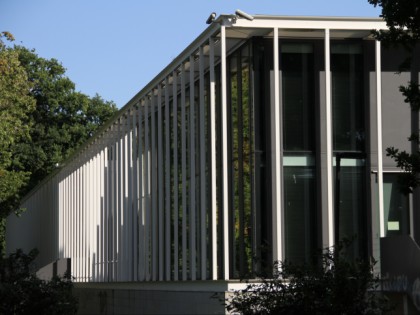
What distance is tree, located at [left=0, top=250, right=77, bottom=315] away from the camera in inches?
731

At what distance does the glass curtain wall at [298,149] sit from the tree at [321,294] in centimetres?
676

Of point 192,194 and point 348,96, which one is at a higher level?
point 348,96

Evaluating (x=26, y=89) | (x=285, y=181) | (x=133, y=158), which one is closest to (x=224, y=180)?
(x=285, y=181)

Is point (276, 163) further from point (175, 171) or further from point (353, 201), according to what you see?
point (175, 171)

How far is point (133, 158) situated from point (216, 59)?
7611 mm

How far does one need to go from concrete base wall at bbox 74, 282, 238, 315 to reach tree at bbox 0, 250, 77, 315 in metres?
2.62

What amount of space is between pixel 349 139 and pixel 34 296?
6639 mm

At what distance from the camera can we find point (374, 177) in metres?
20.4

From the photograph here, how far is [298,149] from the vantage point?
66.3 feet

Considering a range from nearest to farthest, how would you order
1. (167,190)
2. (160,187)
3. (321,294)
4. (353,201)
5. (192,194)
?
1. (321,294)
2. (353,201)
3. (192,194)
4. (167,190)
5. (160,187)

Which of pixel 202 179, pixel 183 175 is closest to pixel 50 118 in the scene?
pixel 183 175

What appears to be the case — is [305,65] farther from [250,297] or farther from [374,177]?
[250,297]

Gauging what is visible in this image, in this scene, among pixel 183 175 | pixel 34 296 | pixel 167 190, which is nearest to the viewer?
pixel 34 296

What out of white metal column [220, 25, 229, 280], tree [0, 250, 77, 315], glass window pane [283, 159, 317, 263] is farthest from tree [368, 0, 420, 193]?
tree [0, 250, 77, 315]
